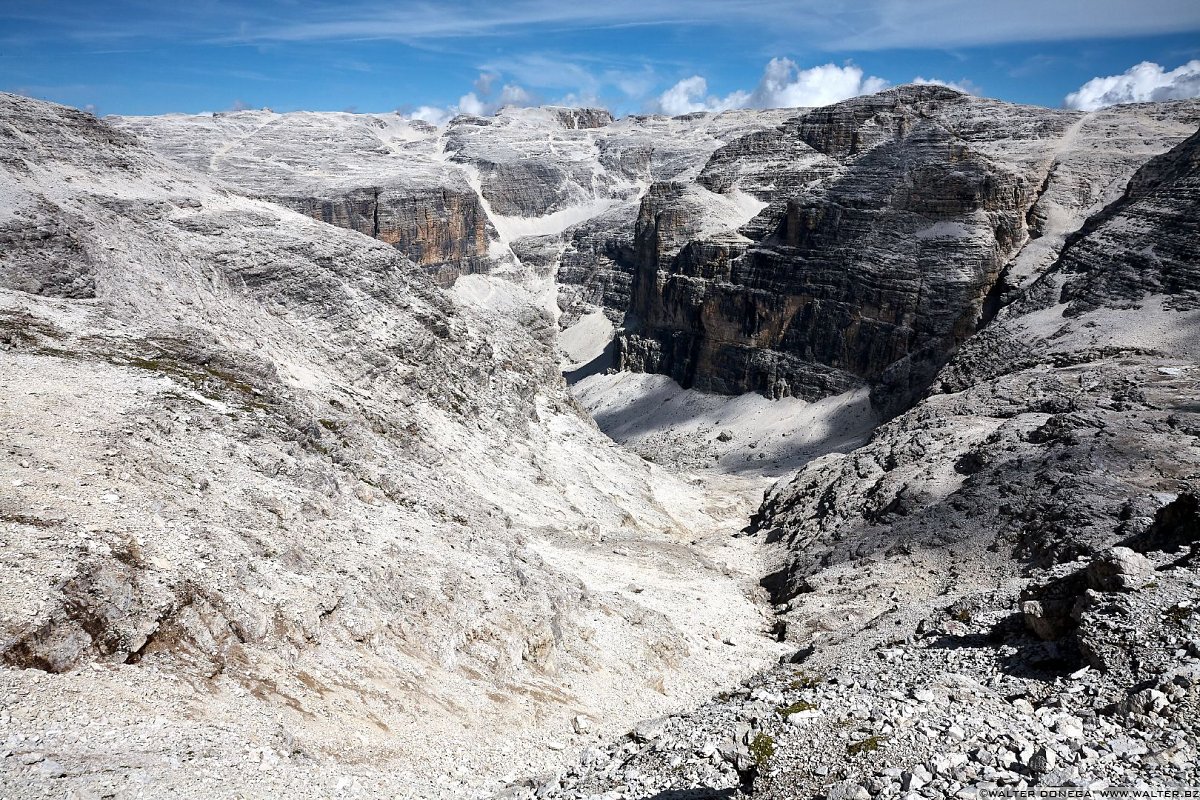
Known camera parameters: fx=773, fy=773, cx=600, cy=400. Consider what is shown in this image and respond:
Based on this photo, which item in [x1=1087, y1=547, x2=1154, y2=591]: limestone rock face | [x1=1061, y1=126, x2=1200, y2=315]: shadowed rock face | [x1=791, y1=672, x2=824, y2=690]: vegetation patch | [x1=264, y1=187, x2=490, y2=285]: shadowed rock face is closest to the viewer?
[x1=1087, y1=547, x2=1154, y2=591]: limestone rock face

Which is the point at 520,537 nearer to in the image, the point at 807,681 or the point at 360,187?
the point at 807,681

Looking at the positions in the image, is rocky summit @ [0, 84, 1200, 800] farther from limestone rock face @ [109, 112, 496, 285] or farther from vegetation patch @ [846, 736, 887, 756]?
limestone rock face @ [109, 112, 496, 285]

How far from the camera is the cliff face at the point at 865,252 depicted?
93188 mm

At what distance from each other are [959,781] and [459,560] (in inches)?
698

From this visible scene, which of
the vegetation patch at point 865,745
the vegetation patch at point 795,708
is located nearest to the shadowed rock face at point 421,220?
the vegetation patch at point 795,708

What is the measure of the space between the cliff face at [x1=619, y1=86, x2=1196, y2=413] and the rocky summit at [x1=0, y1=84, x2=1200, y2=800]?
176 cm

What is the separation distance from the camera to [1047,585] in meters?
21.5

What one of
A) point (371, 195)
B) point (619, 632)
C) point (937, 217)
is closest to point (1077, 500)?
point (619, 632)

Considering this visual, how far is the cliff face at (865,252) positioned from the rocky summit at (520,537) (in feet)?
5.77

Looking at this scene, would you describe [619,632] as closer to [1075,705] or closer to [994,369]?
[1075,705]

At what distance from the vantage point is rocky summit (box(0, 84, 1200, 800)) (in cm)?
1435

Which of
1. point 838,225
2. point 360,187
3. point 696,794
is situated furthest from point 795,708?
point 360,187

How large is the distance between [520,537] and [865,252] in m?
78.9

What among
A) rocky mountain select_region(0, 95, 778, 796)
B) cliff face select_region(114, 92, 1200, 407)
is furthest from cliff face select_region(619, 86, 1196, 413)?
rocky mountain select_region(0, 95, 778, 796)
